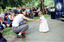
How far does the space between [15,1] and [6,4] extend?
189cm

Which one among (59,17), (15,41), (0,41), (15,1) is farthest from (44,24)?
(15,1)

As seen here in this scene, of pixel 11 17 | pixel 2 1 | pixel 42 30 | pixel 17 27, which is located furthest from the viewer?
pixel 2 1

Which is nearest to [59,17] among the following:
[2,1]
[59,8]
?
[59,8]

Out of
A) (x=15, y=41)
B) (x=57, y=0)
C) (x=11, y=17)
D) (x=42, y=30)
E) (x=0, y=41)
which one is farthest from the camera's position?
(x=57, y=0)

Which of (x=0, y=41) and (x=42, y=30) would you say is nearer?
(x=0, y=41)

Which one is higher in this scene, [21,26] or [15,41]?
[21,26]

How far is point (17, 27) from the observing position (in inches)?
262

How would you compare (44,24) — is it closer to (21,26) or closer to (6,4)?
(21,26)

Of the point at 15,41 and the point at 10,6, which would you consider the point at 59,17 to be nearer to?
the point at 15,41

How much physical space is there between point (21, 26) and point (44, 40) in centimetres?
131

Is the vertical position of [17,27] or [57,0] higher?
[57,0]

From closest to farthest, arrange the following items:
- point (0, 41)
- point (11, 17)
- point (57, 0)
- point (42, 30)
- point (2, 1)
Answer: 1. point (0, 41)
2. point (42, 30)
3. point (11, 17)
4. point (57, 0)
5. point (2, 1)

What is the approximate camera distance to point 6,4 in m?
25.0

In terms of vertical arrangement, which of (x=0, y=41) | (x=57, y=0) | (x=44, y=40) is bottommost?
(x=44, y=40)
